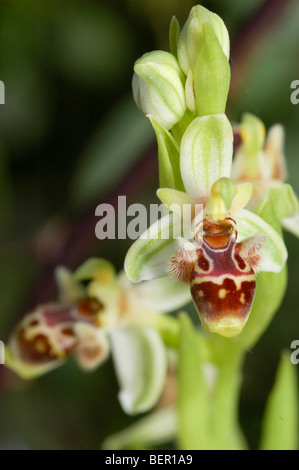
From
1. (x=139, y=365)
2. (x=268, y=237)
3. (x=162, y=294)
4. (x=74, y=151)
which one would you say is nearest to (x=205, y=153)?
(x=268, y=237)

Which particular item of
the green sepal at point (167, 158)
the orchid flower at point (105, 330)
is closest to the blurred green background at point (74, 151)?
the orchid flower at point (105, 330)

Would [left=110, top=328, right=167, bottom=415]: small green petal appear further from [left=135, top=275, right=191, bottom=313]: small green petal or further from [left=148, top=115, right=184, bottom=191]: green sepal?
[left=148, top=115, right=184, bottom=191]: green sepal

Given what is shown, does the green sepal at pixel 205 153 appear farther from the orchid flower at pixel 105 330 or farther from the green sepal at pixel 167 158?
the orchid flower at pixel 105 330

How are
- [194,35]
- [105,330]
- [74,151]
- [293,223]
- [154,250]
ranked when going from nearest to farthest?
[194,35]
[154,250]
[293,223]
[105,330]
[74,151]

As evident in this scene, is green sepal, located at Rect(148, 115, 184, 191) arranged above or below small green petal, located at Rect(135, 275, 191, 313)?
above

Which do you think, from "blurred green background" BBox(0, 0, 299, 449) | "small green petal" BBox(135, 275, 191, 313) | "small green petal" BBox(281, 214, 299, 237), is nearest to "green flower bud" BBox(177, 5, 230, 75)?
"small green petal" BBox(281, 214, 299, 237)

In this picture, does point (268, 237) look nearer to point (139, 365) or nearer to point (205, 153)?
point (205, 153)
